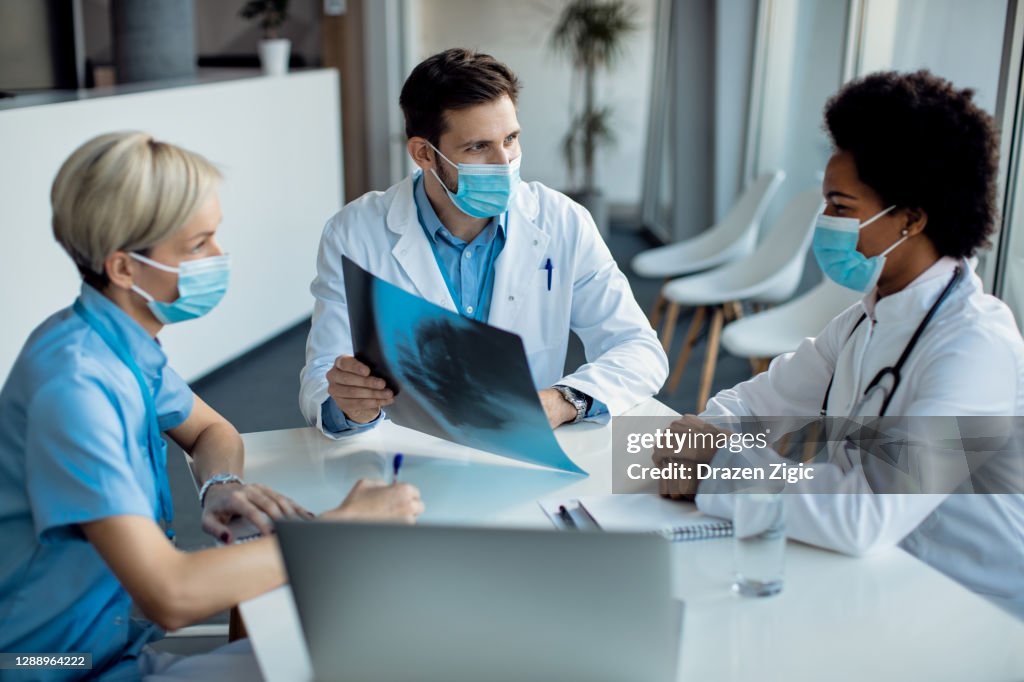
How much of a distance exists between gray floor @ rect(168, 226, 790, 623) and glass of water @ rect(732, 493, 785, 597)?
2476 mm

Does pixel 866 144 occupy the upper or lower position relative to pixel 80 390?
upper

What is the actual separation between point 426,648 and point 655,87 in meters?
7.71

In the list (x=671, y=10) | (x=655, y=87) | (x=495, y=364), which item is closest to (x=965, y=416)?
(x=495, y=364)

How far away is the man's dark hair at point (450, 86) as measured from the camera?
216cm

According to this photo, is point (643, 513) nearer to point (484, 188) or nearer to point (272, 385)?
point (484, 188)

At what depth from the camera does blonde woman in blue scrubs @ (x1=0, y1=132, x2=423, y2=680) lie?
4.10 feet

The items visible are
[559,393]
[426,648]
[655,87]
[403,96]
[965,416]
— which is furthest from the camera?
[655,87]

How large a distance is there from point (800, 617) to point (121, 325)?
95cm

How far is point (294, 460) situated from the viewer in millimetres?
1775

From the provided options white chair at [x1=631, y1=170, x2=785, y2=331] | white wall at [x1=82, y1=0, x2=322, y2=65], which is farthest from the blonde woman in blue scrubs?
white wall at [x1=82, y1=0, x2=322, y2=65]

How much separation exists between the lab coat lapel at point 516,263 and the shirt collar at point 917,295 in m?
0.87

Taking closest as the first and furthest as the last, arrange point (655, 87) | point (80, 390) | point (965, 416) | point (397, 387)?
point (80, 390) < point (965, 416) < point (397, 387) < point (655, 87)

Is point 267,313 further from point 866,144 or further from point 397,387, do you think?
point 866,144

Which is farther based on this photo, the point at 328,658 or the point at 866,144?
the point at 866,144
